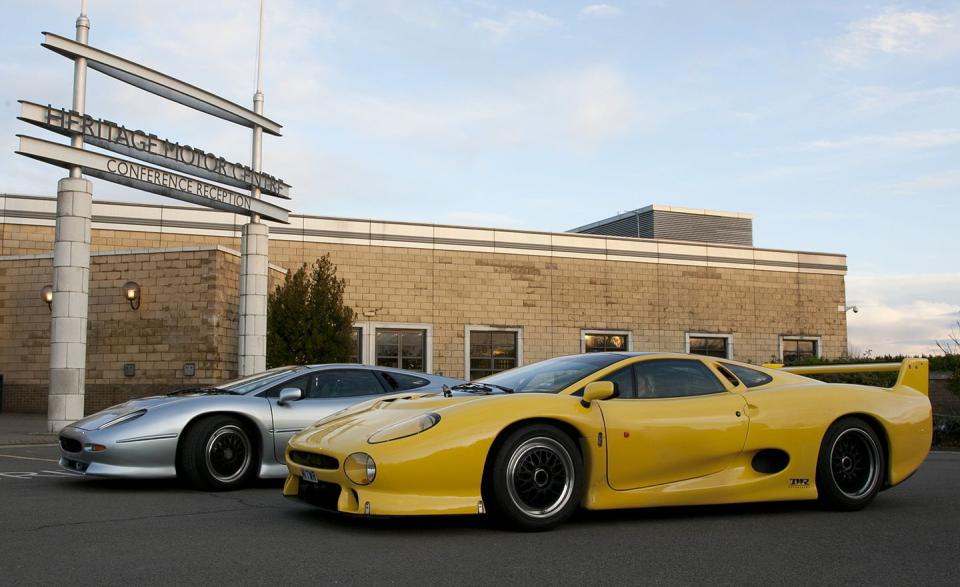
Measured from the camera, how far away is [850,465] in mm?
7262

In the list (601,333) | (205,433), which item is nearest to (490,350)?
(601,333)

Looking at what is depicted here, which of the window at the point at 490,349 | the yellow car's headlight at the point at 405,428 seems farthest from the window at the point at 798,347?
the yellow car's headlight at the point at 405,428

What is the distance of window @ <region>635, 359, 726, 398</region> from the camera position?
22.5 feet

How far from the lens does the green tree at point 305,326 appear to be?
78.5 feet

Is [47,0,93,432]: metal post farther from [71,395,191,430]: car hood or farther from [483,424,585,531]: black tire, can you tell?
[483,424,585,531]: black tire

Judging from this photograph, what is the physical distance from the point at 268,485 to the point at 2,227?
24.0 metres

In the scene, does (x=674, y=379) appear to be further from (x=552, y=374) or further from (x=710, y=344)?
(x=710, y=344)

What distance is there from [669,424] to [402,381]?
151 inches

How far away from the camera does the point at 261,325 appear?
69.4 ft

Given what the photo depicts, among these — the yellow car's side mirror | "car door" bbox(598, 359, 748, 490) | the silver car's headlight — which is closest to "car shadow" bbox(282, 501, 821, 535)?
"car door" bbox(598, 359, 748, 490)

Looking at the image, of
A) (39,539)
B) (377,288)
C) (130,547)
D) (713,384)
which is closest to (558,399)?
(713,384)

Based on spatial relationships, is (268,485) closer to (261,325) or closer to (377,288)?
(261,325)

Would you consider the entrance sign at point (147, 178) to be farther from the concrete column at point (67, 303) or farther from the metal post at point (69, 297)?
the concrete column at point (67, 303)

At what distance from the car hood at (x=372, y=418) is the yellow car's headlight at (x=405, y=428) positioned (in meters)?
0.07
